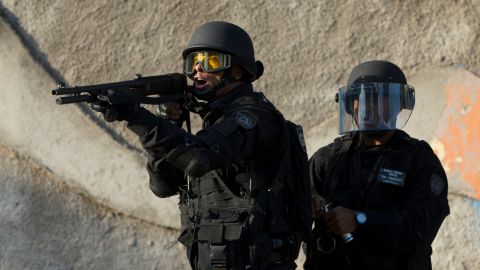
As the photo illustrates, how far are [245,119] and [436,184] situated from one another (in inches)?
41.8

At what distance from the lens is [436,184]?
4102 mm

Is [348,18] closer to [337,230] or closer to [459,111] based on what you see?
[459,111]

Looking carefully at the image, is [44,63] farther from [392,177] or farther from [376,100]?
[392,177]

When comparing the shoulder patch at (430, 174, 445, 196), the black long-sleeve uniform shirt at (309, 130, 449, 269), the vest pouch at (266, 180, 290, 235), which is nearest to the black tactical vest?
the vest pouch at (266, 180, 290, 235)

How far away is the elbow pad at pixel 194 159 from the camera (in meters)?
3.37

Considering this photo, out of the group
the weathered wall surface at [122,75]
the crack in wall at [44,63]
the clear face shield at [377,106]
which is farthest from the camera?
the crack in wall at [44,63]

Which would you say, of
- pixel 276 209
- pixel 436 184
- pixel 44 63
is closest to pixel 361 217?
pixel 436 184

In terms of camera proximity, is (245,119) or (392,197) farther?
(392,197)

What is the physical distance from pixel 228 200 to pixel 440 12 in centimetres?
277

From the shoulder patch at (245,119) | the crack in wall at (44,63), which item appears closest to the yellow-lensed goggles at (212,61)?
the shoulder patch at (245,119)

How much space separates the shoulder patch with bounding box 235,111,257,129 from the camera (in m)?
3.49

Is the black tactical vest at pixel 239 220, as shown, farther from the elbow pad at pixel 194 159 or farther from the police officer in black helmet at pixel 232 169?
the elbow pad at pixel 194 159

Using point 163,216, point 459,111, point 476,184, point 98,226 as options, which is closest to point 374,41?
point 459,111

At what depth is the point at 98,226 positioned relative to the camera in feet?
20.2
